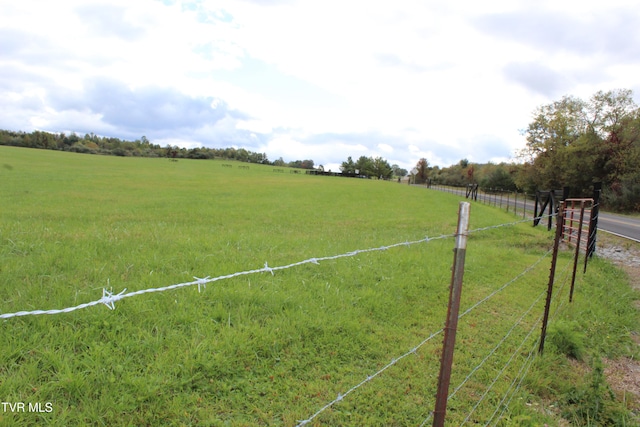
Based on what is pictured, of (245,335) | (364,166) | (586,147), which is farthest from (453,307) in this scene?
(364,166)

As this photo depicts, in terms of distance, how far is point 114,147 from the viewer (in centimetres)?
10431

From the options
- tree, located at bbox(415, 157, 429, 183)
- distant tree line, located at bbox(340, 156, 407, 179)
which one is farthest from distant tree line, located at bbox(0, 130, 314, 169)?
tree, located at bbox(415, 157, 429, 183)

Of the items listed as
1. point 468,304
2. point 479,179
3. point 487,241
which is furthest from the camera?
point 479,179

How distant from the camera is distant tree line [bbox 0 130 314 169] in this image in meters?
86.6

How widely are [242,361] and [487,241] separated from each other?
405 inches

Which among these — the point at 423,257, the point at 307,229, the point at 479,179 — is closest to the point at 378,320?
the point at 423,257

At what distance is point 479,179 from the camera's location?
236ft

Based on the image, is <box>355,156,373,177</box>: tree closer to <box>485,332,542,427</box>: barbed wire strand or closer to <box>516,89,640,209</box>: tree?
<box>516,89,640,209</box>: tree

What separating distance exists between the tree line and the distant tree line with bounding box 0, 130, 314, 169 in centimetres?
9902

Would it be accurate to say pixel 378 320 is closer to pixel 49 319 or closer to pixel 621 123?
pixel 49 319

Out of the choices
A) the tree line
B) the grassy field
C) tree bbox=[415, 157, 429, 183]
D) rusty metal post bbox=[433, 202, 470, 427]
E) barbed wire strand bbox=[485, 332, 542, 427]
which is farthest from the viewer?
tree bbox=[415, 157, 429, 183]

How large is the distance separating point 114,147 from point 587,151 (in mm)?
114537

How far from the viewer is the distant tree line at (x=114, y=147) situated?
3410 inches

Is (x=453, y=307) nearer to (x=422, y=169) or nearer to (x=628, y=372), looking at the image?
(x=628, y=372)
